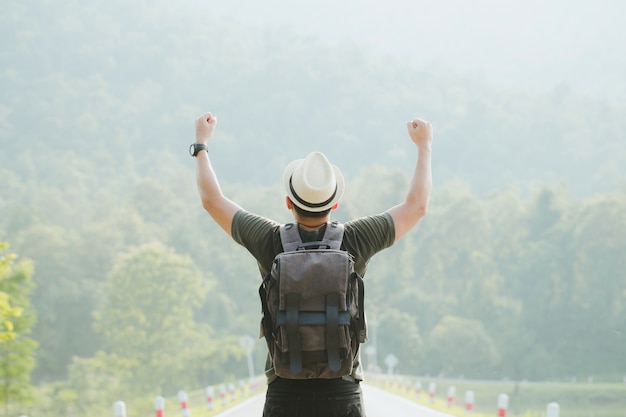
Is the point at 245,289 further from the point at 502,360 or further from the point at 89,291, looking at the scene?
the point at 502,360

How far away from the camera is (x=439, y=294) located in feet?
325

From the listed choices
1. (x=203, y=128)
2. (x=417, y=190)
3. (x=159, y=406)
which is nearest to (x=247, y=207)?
(x=159, y=406)

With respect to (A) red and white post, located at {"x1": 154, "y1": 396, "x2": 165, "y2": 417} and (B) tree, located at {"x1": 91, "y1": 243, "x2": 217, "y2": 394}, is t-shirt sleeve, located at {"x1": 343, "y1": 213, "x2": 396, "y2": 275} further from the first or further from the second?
(B) tree, located at {"x1": 91, "y1": 243, "x2": 217, "y2": 394}

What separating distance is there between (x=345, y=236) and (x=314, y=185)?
0.21 meters

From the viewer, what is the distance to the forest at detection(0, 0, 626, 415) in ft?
195

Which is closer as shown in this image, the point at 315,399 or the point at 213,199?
the point at 315,399

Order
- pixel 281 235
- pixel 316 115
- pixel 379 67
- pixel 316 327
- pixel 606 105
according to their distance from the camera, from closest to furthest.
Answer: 1. pixel 316 327
2. pixel 281 235
3. pixel 606 105
4. pixel 316 115
5. pixel 379 67

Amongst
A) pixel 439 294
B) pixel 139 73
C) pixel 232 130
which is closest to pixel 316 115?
pixel 232 130

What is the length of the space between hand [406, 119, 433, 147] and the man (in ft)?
0.30

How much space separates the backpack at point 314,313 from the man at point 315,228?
0.08 m

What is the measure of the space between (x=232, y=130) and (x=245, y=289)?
79.0 meters

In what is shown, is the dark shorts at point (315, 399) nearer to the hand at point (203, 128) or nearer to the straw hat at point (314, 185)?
the straw hat at point (314, 185)

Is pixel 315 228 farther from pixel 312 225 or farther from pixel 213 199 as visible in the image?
pixel 213 199

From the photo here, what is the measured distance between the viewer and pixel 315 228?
118 inches
